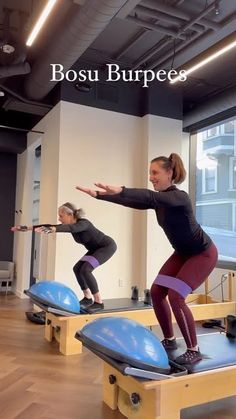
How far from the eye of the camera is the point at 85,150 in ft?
17.3

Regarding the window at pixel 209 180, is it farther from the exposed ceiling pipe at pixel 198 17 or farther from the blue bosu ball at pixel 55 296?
the blue bosu ball at pixel 55 296

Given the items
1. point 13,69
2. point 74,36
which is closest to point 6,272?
point 13,69

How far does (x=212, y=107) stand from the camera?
534 centimetres

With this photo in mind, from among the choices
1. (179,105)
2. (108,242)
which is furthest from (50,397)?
(179,105)

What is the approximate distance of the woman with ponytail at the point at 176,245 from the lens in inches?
84.7

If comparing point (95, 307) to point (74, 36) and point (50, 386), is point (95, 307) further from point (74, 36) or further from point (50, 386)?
point (74, 36)

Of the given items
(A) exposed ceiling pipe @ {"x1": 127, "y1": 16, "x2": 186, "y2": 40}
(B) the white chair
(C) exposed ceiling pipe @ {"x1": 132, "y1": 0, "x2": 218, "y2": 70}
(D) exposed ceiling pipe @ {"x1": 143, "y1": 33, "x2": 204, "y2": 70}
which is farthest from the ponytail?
(B) the white chair

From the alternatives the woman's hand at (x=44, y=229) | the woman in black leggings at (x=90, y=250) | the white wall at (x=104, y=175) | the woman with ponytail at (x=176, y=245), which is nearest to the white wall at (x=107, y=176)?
the white wall at (x=104, y=175)

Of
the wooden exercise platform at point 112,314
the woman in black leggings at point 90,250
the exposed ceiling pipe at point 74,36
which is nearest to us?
the exposed ceiling pipe at point 74,36

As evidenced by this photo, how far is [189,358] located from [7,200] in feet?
19.1

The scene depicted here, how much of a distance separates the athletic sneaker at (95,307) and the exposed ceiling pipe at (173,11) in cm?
306

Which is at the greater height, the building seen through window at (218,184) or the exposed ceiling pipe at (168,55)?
the exposed ceiling pipe at (168,55)

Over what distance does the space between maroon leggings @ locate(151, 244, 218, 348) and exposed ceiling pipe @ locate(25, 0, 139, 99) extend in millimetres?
2234

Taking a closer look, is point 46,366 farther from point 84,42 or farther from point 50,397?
point 84,42
